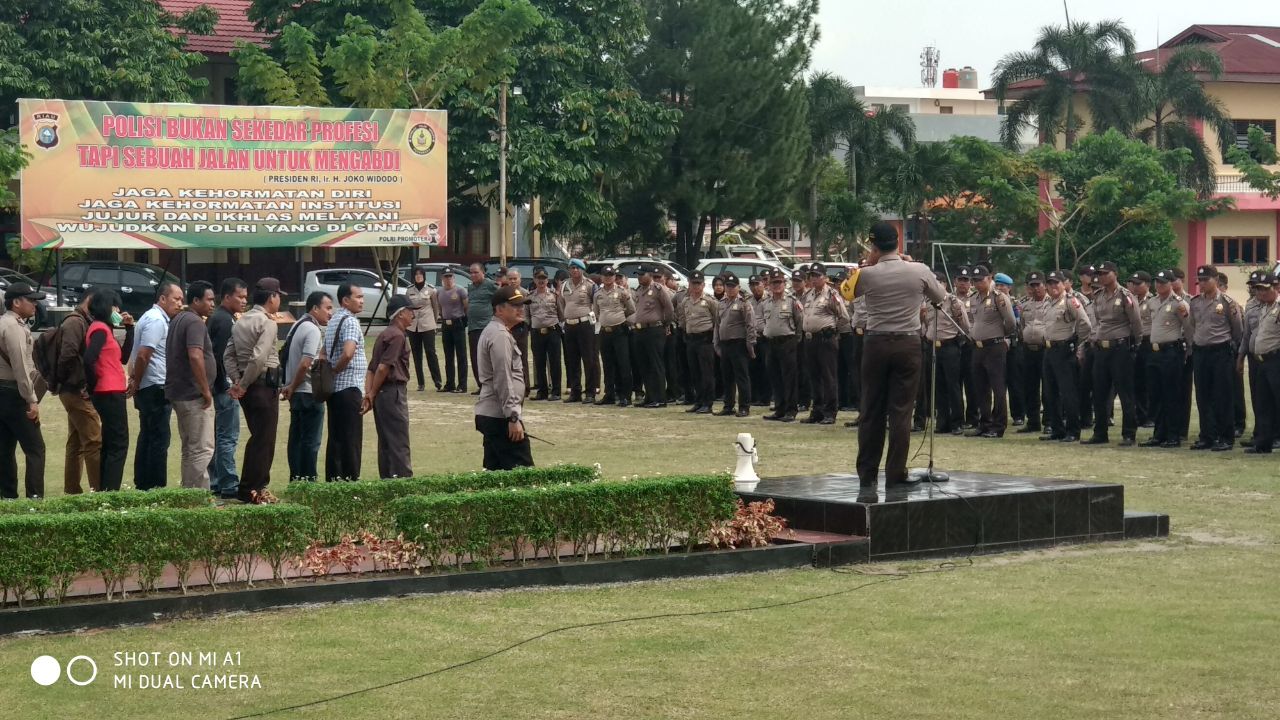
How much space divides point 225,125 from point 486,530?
21362 mm

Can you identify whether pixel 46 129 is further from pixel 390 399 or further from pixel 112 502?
pixel 112 502

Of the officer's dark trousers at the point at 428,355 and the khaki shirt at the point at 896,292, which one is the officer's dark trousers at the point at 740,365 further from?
the khaki shirt at the point at 896,292

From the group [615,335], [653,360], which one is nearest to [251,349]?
[653,360]

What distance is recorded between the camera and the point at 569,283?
2242cm

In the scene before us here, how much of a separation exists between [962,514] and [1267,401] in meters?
6.78

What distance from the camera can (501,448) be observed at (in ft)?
36.0

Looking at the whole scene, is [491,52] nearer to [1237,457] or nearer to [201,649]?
[1237,457]

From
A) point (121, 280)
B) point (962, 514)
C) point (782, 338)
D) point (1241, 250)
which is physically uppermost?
Result: point (1241, 250)

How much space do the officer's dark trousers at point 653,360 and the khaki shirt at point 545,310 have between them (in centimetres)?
154

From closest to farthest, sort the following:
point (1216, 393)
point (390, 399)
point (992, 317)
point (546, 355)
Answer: point (390, 399)
point (1216, 393)
point (992, 317)
point (546, 355)

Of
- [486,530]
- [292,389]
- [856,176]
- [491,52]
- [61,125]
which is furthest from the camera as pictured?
[856,176]

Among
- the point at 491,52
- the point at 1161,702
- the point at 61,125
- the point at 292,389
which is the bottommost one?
the point at 1161,702

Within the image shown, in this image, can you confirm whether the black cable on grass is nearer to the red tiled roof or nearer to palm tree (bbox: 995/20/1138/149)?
the red tiled roof

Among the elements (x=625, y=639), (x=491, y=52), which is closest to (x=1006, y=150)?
(x=491, y=52)
